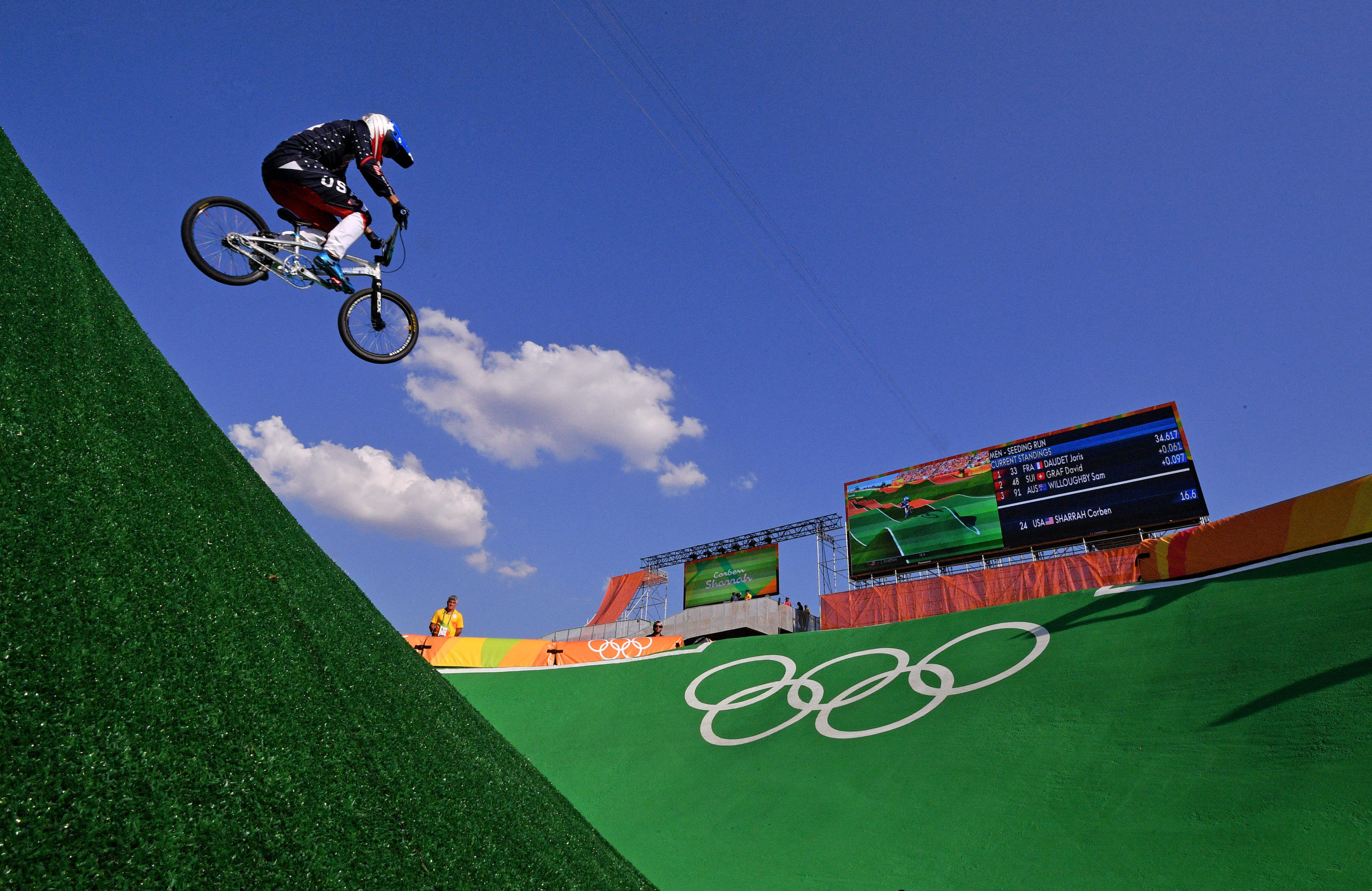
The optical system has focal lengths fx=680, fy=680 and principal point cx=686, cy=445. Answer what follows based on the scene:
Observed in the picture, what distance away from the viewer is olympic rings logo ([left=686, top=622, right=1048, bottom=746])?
7496mm

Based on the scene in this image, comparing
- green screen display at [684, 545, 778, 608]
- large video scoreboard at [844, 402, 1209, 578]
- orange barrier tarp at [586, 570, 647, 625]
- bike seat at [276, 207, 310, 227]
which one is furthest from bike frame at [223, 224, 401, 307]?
orange barrier tarp at [586, 570, 647, 625]

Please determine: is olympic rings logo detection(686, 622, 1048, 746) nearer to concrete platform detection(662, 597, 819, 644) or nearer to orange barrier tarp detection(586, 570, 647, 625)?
concrete platform detection(662, 597, 819, 644)

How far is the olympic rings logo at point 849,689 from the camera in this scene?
750 cm

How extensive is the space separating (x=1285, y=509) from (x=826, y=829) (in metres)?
6.41

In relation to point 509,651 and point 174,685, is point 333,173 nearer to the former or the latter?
point 174,685

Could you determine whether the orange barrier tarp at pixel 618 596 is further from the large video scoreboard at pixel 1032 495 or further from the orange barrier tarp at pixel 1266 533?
the orange barrier tarp at pixel 1266 533

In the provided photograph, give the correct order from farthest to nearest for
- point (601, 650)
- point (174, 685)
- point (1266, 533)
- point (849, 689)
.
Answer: point (601, 650) → point (849, 689) → point (1266, 533) → point (174, 685)

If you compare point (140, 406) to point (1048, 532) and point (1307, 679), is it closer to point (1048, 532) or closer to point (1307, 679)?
point (1307, 679)

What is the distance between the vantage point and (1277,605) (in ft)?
21.9

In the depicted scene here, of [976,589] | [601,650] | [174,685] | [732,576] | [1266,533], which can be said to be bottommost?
[174,685]

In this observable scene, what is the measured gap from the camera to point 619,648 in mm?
15109

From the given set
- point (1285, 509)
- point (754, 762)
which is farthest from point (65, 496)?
point (1285, 509)

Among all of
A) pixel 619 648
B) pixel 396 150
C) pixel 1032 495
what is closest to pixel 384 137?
pixel 396 150

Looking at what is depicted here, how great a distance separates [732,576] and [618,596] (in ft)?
38.6
